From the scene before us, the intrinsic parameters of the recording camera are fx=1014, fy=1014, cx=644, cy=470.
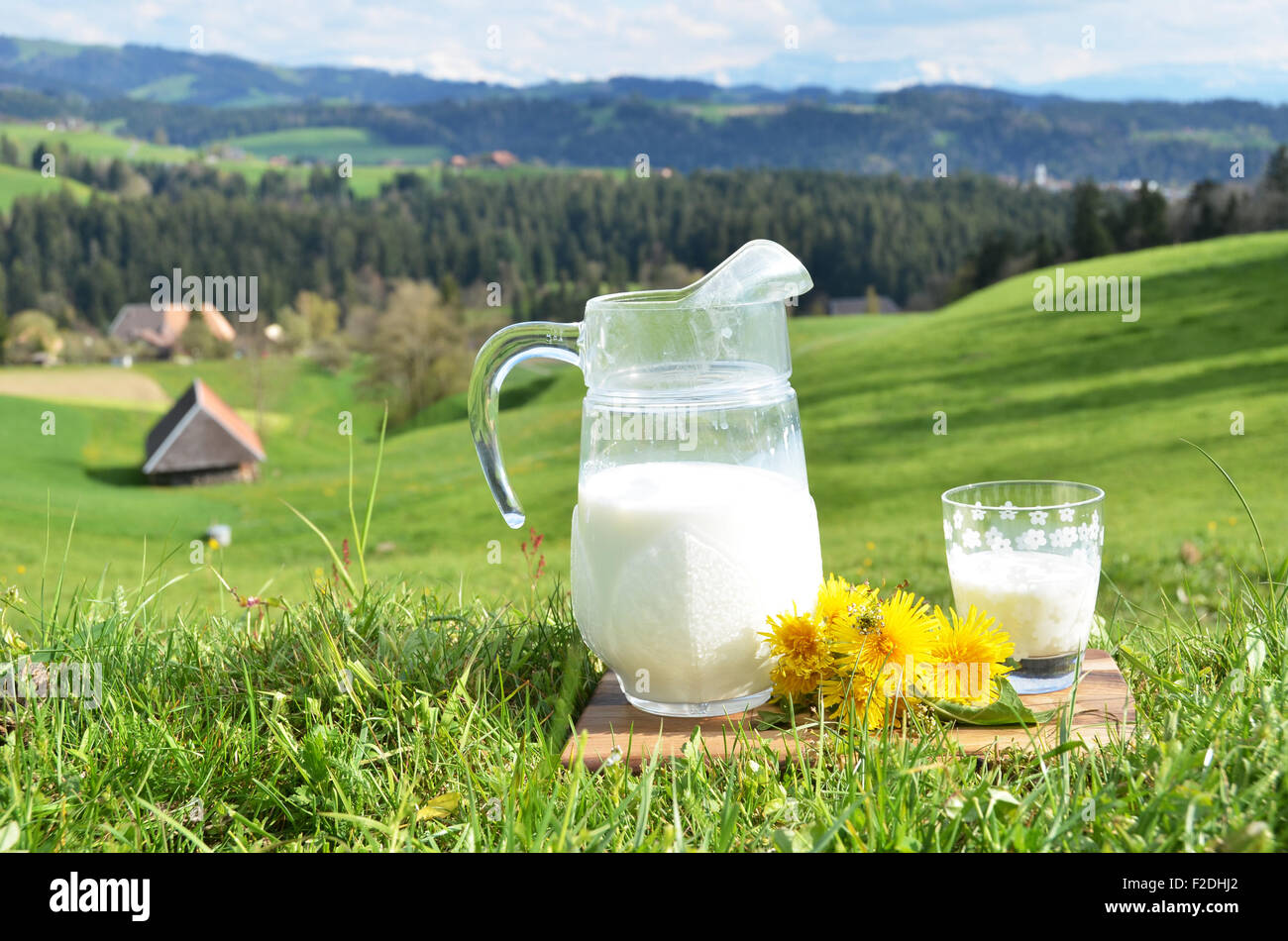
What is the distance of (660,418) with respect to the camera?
221 cm

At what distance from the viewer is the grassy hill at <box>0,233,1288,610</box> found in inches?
609

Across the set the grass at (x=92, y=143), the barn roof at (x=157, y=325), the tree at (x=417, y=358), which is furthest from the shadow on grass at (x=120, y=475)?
the grass at (x=92, y=143)

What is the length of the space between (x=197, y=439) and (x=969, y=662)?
46182 millimetres

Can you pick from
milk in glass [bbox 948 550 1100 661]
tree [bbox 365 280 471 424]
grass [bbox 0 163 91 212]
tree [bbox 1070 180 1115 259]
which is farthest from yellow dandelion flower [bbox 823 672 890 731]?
grass [bbox 0 163 91 212]

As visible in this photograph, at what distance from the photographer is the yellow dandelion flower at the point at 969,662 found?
2.16 meters

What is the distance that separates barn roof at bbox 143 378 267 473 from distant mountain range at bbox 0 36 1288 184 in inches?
1854

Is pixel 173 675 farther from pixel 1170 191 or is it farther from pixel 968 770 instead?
pixel 1170 191

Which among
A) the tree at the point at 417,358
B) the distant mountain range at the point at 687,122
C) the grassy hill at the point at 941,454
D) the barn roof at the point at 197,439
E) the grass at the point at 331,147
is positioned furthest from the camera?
the grass at the point at 331,147

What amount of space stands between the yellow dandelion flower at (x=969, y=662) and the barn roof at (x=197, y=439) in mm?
44570

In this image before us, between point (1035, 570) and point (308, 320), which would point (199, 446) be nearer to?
point (308, 320)

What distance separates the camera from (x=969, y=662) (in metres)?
2.17

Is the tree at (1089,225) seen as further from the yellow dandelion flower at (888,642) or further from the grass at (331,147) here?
the grass at (331,147)

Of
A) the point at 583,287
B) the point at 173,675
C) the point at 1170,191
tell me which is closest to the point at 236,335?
the point at 583,287
